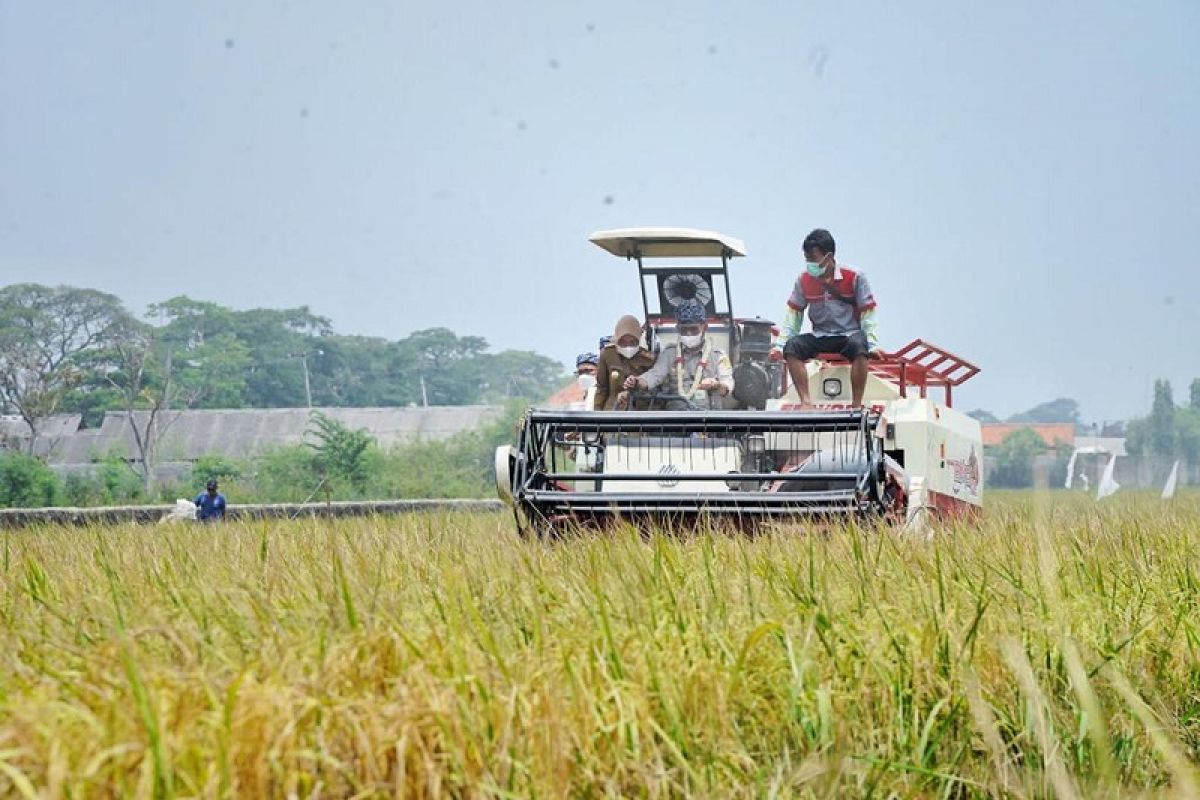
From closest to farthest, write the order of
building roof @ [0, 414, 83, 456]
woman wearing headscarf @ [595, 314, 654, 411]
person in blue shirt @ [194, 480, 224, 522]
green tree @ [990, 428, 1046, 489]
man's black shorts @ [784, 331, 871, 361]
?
1. man's black shorts @ [784, 331, 871, 361]
2. woman wearing headscarf @ [595, 314, 654, 411]
3. person in blue shirt @ [194, 480, 224, 522]
4. building roof @ [0, 414, 83, 456]
5. green tree @ [990, 428, 1046, 489]

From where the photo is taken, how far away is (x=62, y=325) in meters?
83.9

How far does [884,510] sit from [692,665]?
5445 mm

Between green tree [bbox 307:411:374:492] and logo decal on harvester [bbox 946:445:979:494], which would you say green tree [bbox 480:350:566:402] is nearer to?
green tree [bbox 307:411:374:492]

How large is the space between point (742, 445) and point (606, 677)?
269 inches

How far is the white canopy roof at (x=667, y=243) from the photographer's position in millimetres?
12922

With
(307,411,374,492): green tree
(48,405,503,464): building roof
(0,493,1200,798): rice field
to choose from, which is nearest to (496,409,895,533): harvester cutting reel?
(0,493,1200,798): rice field

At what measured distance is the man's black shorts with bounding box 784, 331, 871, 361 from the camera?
12.4 m

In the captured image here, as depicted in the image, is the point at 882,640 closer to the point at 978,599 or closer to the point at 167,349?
the point at 978,599

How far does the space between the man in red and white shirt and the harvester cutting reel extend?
1.93ft

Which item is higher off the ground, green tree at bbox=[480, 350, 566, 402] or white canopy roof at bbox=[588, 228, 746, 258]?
green tree at bbox=[480, 350, 566, 402]

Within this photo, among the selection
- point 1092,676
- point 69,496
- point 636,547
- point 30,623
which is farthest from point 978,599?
point 69,496

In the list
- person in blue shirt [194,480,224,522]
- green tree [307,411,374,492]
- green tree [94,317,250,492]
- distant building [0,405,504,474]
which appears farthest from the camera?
distant building [0,405,504,474]

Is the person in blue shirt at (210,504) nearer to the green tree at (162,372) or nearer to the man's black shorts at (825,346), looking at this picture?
the man's black shorts at (825,346)

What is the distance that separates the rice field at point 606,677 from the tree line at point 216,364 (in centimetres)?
6493
